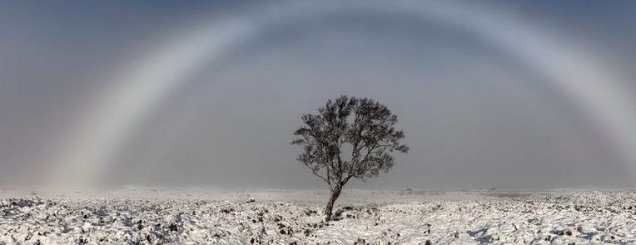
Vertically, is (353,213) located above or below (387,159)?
below

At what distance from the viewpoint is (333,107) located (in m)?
41.5

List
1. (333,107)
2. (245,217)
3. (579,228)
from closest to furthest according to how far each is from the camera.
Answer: (579,228)
(245,217)
(333,107)

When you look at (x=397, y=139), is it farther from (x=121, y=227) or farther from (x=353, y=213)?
(x=121, y=227)

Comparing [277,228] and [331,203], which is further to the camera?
[331,203]

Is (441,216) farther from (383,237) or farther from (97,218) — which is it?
(97,218)

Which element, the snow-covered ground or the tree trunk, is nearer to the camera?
the snow-covered ground

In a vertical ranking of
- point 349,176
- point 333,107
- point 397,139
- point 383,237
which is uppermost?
point 333,107

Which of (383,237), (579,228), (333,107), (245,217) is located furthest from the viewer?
(333,107)

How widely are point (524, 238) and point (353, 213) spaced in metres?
24.0

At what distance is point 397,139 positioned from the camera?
42.3 meters

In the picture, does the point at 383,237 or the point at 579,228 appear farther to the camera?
the point at 383,237

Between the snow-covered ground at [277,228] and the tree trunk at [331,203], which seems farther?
the tree trunk at [331,203]

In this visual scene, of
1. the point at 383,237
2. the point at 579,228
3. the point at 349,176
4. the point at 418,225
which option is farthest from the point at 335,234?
the point at 579,228

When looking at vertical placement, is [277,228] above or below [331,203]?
below
